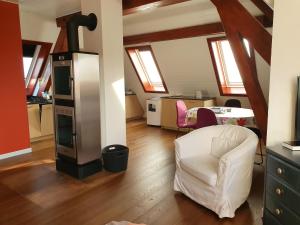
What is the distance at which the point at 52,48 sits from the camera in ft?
18.1

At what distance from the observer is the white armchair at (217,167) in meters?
2.24

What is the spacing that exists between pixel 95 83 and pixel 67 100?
441 millimetres

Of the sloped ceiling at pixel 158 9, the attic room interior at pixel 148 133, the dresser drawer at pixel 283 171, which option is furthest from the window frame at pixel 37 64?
the dresser drawer at pixel 283 171

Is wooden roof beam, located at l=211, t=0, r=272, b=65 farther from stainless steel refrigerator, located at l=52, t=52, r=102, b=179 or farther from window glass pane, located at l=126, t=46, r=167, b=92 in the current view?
window glass pane, located at l=126, t=46, r=167, b=92

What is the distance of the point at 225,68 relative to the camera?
5.57 meters

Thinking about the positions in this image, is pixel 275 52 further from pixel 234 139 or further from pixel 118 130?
pixel 118 130

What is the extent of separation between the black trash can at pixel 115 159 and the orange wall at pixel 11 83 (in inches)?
71.3

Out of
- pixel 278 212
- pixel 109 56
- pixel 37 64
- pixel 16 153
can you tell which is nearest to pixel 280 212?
pixel 278 212

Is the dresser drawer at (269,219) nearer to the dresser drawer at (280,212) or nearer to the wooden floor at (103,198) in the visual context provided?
the dresser drawer at (280,212)

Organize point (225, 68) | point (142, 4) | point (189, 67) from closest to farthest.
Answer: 1. point (142, 4)
2. point (225, 68)
3. point (189, 67)

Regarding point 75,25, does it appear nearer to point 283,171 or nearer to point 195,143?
point 195,143

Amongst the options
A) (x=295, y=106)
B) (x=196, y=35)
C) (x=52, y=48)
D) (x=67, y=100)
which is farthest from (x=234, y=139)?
(x=52, y=48)

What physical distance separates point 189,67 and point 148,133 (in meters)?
1.94

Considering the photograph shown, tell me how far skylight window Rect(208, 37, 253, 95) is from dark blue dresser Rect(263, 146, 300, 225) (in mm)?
3670
